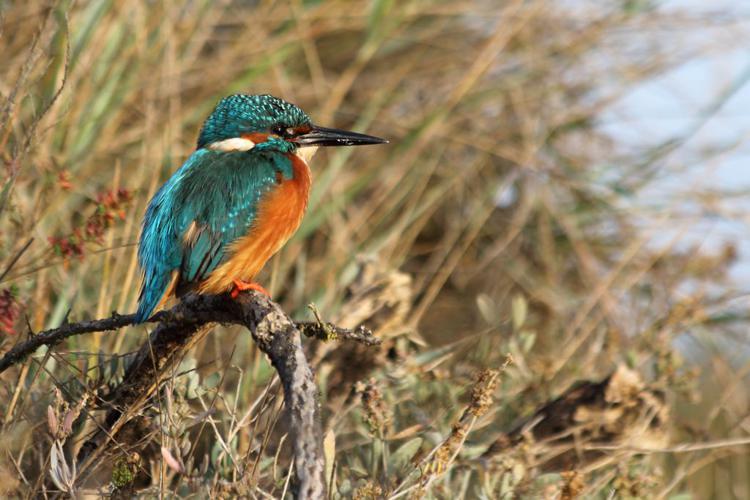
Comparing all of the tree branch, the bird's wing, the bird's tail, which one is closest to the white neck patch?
the bird's wing

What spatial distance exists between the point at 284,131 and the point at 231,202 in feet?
1.31

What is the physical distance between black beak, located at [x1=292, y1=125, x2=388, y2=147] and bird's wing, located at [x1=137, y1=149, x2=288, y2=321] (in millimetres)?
227

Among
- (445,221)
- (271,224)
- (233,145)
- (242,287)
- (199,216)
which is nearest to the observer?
(242,287)

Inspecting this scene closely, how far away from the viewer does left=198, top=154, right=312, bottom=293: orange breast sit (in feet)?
8.13

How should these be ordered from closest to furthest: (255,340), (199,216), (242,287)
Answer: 1. (255,340)
2. (242,287)
3. (199,216)

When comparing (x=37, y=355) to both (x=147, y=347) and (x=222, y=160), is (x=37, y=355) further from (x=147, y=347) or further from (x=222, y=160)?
(x=222, y=160)

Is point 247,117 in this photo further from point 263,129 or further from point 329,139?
point 329,139

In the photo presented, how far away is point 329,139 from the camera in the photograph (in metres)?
2.97

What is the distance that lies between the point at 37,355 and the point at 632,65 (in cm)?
331

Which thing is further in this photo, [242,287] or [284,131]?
[284,131]

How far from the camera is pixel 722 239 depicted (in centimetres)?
446

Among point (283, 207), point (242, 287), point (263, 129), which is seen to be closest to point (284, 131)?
point (263, 129)

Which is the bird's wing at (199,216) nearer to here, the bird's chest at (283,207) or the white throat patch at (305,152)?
the bird's chest at (283,207)

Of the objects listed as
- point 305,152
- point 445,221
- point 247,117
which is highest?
point 247,117
